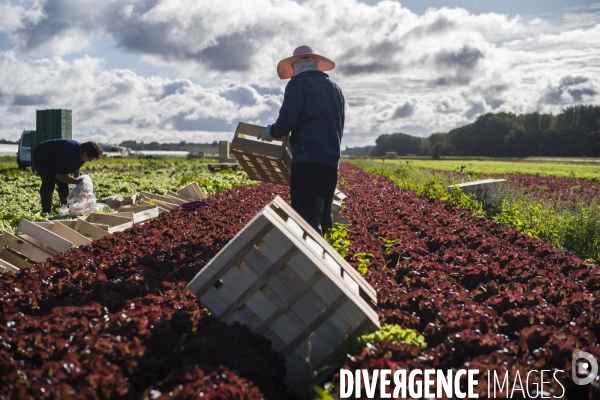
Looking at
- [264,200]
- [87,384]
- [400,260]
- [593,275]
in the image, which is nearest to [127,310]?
[87,384]

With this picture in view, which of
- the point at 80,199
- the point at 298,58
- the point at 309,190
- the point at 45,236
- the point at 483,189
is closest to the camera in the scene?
the point at 309,190

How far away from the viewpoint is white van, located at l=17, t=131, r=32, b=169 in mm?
29406

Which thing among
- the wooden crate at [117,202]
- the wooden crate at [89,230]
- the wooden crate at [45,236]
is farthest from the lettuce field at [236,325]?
the wooden crate at [117,202]

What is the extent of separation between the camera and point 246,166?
335 inches

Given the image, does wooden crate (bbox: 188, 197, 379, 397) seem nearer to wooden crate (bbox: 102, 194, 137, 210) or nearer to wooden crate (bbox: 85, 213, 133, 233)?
wooden crate (bbox: 85, 213, 133, 233)

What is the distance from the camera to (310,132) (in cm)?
581

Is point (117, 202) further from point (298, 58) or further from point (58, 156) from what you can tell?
point (298, 58)

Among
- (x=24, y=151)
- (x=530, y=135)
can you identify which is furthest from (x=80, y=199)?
(x=530, y=135)

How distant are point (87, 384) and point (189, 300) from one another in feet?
4.94

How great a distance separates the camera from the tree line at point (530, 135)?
87.4 m

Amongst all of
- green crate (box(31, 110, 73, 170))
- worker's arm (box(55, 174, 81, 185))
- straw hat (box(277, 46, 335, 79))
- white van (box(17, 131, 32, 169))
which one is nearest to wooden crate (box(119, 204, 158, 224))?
worker's arm (box(55, 174, 81, 185))

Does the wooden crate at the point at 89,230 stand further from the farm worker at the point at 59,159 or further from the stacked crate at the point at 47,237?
the farm worker at the point at 59,159

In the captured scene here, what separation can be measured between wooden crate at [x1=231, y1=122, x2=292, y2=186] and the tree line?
3264 inches

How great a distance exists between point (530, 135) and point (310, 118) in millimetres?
99348
